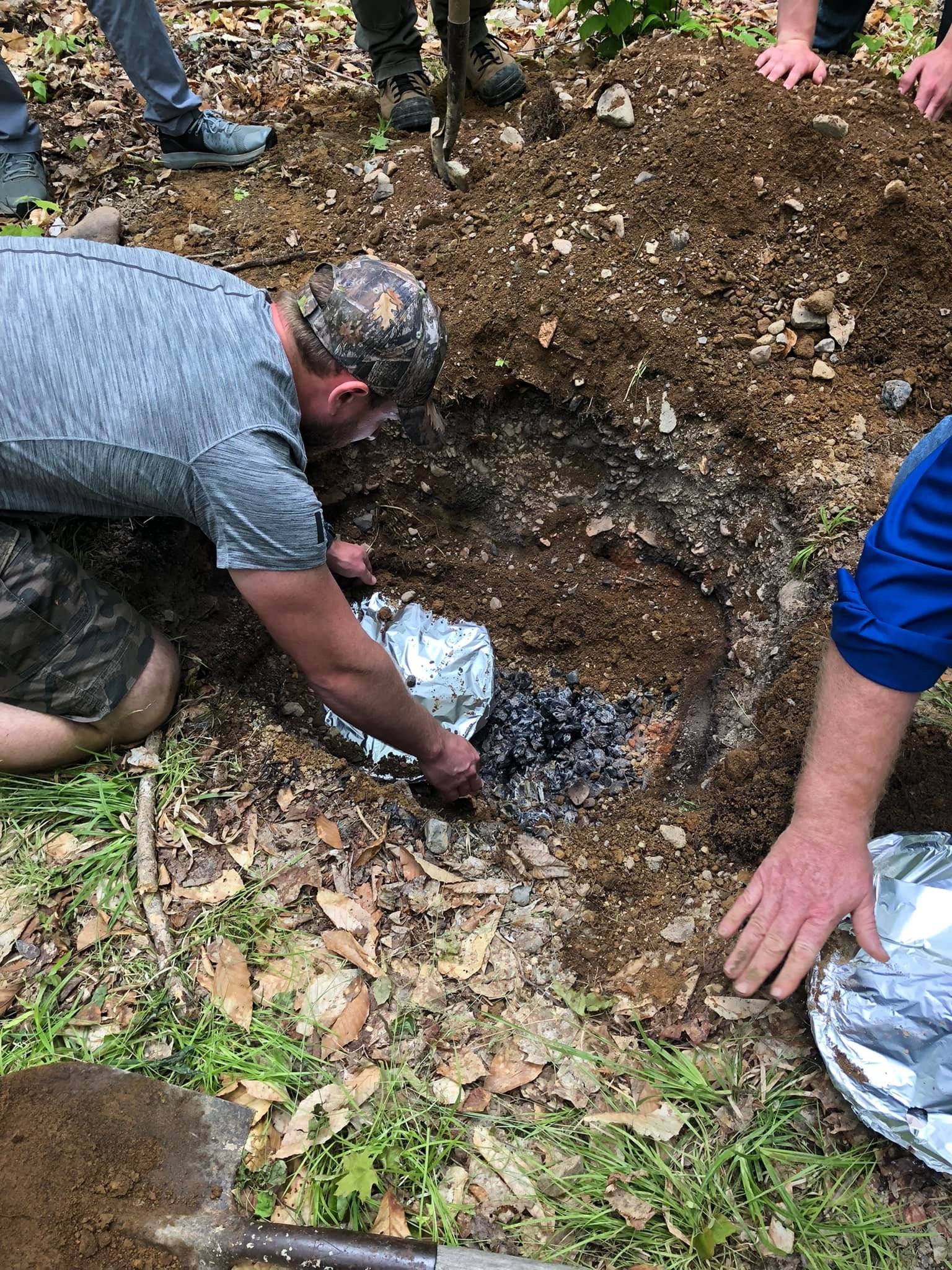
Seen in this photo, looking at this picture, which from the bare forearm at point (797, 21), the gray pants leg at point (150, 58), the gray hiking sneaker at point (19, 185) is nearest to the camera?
the bare forearm at point (797, 21)

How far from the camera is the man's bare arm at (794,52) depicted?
3.00 meters

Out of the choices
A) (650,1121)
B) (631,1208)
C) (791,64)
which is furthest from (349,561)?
(791,64)

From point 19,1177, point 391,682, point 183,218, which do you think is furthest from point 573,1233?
point 183,218

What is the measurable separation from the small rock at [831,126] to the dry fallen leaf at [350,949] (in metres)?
3.17

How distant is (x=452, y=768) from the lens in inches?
98.0

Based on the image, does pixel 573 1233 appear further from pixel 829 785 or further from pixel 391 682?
pixel 391 682

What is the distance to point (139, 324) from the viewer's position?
191 cm

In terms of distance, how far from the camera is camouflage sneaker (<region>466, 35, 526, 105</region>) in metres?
3.64

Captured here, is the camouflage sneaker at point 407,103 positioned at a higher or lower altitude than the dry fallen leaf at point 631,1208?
higher

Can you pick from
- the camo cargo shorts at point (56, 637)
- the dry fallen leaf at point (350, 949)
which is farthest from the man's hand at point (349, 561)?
the dry fallen leaf at point (350, 949)

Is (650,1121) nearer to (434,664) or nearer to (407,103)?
(434,664)

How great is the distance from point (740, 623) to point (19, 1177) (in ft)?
8.09

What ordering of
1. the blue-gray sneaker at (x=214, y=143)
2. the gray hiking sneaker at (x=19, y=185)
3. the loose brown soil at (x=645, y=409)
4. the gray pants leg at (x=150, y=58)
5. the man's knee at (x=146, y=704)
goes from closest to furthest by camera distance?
the man's knee at (x=146, y=704) → the loose brown soil at (x=645, y=409) → the gray pants leg at (x=150, y=58) → the gray hiking sneaker at (x=19, y=185) → the blue-gray sneaker at (x=214, y=143)

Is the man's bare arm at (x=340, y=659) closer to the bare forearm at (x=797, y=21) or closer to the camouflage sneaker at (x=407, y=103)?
the camouflage sneaker at (x=407, y=103)
